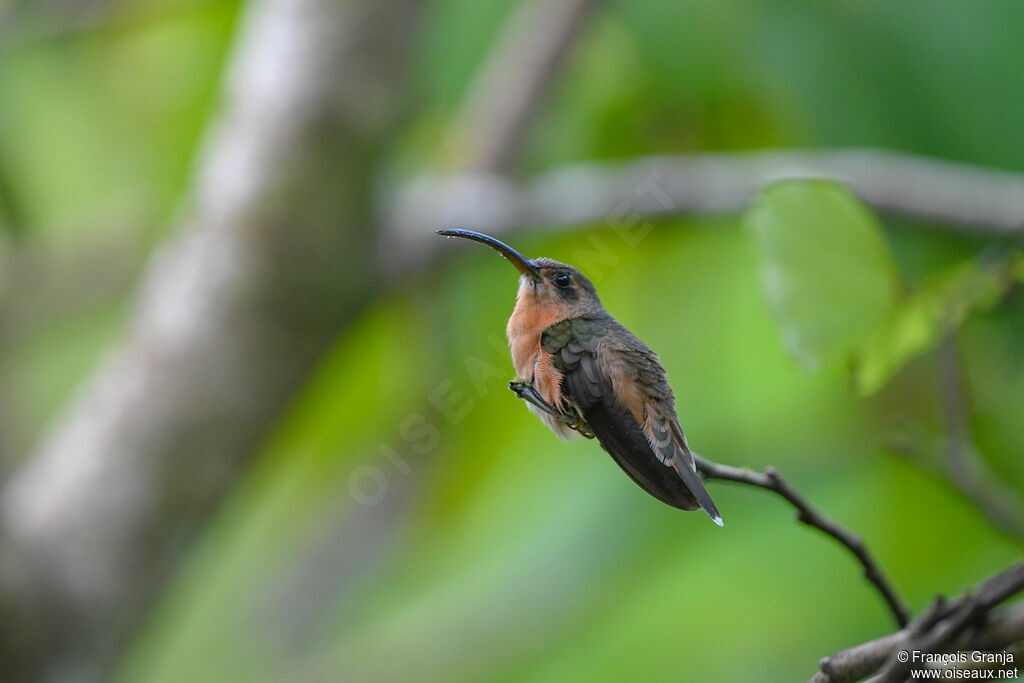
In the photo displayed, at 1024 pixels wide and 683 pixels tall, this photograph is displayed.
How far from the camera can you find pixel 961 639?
586mm

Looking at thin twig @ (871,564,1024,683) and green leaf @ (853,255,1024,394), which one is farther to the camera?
green leaf @ (853,255,1024,394)

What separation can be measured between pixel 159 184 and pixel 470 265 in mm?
1800

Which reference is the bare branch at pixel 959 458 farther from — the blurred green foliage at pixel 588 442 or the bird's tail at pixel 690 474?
the bird's tail at pixel 690 474

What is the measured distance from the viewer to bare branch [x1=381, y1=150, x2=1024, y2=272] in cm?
210

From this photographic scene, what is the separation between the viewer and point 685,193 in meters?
2.50

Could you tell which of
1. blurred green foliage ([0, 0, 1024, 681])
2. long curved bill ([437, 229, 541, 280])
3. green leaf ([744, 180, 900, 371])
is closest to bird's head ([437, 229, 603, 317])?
long curved bill ([437, 229, 541, 280])

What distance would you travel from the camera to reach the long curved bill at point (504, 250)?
568 millimetres

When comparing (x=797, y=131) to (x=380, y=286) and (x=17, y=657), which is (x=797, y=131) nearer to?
(x=380, y=286)

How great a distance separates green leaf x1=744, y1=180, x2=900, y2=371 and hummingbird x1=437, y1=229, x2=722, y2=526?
0.21m

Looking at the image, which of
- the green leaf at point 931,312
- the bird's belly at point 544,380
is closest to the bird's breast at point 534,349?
the bird's belly at point 544,380

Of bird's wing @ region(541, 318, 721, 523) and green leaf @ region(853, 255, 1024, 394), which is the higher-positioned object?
bird's wing @ region(541, 318, 721, 523)

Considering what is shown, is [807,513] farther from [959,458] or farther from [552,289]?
[959,458]

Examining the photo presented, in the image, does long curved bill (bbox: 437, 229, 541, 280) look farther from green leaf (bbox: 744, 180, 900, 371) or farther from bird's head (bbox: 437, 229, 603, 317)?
green leaf (bbox: 744, 180, 900, 371)

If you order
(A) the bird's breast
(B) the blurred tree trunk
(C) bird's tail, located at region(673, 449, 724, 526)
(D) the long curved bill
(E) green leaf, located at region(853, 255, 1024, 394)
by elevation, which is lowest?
(E) green leaf, located at region(853, 255, 1024, 394)
